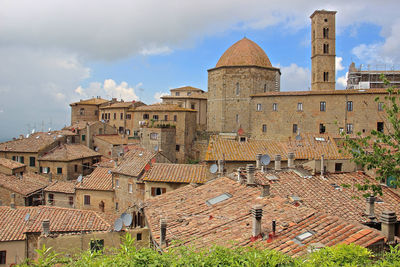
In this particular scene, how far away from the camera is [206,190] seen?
17.1 metres

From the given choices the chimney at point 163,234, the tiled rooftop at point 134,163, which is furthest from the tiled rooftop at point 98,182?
the chimney at point 163,234

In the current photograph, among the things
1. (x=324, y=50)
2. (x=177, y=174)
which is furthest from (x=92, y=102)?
(x=177, y=174)

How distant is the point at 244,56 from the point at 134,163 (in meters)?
29.6

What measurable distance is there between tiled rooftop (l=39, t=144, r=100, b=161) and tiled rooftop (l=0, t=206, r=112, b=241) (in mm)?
18308

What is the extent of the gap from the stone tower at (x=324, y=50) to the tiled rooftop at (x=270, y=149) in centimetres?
2999

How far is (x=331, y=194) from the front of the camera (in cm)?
1669

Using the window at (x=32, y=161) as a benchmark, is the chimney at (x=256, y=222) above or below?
above

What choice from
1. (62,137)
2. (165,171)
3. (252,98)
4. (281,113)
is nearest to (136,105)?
(62,137)

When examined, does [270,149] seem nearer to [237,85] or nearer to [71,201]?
[71,201]

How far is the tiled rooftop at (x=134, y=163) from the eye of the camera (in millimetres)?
26153

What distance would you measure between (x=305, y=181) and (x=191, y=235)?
344 inches

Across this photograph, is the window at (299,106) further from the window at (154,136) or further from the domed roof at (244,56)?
the window at (154,136)

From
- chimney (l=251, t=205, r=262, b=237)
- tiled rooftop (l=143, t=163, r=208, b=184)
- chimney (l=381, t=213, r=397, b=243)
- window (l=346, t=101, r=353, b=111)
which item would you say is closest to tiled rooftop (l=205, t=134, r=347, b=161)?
tiled rooftop (l=143, t=163, r=208, b=184)

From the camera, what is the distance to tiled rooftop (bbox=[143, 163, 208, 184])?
23.2 m
